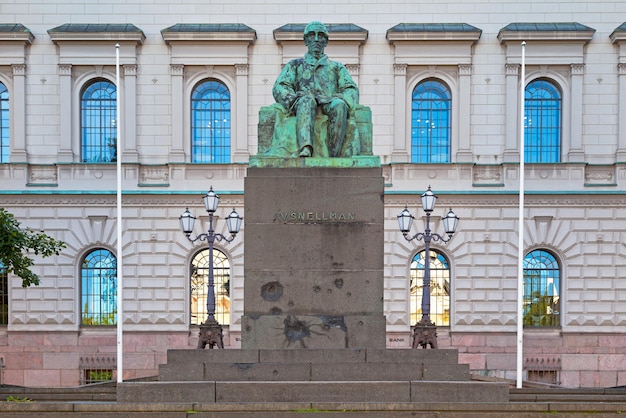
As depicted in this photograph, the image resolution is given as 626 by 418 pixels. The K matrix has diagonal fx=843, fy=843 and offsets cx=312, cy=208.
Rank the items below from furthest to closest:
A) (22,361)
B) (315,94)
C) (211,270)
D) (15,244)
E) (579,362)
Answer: (22,361) < (579,362) < (15,244) < (211,270) < (315,94)

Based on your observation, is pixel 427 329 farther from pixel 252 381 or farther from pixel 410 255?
pixel 252 381

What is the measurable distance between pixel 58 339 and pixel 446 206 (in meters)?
15.2

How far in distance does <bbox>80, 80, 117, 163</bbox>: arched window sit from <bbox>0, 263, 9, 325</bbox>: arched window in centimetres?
522

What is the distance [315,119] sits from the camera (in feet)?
47.6

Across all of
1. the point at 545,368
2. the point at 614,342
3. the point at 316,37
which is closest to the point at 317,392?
the point at 316,37

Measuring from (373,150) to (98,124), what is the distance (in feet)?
34.6

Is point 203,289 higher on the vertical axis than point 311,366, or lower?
lower

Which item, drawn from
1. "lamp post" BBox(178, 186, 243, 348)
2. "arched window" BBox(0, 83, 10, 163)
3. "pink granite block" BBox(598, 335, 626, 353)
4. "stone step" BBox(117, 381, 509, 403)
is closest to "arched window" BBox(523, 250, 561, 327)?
"pink granite block" BBox(598, 335, 626, 353)

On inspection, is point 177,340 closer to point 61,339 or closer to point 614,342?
point 61,339

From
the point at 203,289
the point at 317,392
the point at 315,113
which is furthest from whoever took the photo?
the point at 203,289

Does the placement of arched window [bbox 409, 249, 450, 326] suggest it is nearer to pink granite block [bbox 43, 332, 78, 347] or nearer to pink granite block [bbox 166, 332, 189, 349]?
pink granite block [bbox 166, 332, 189, 349]

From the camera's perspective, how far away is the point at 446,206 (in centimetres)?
3145

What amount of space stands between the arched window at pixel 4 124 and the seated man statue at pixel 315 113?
2044 cm

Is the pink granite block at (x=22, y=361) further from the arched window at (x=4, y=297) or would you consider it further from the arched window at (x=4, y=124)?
the arched window at (x=4, y=124)
